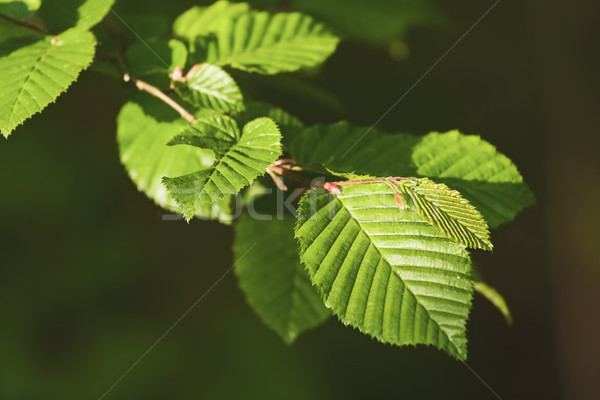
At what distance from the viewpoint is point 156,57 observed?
931 mm

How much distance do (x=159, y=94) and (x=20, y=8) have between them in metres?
0.29

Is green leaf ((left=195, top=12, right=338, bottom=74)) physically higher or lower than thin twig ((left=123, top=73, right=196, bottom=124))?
higher

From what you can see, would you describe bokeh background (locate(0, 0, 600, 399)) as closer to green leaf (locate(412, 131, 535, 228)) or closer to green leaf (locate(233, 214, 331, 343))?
green leaf (locate(233, 214, 331, 343))

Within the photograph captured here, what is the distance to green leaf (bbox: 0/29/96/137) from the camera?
2.47ft

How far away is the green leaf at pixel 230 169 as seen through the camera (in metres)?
0.65

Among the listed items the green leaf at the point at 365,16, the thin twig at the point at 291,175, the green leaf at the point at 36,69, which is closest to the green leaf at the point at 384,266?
the thin twig at the point at 291,175

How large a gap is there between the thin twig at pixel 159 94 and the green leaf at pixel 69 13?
119 mm

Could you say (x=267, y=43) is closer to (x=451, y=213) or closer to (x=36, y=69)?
(x=36, y=69)

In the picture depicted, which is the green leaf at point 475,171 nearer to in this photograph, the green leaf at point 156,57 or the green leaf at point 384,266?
the green leaf at point 384,266

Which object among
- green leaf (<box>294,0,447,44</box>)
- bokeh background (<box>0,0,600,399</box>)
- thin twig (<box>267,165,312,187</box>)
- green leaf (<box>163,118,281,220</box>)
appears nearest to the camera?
green leaf (<box>163,118,281,220</box>)

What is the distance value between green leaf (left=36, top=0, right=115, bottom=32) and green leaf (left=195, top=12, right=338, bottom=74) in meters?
0.20

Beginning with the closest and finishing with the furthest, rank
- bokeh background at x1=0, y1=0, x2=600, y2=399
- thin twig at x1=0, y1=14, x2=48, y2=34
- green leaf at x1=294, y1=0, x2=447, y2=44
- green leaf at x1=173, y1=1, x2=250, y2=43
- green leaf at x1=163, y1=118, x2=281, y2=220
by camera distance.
Result: green leaf at x1=163, y1=118, x2=281, y2=220 → thin twig at x1=0, y1=14, x2=48, y2=34 → green leaf at x1=173, y1=1, x2=250, y2=43 → green leaf at x1=294, y1=0, x2=447, y2=44 → bokeh background at x1=0, y1=0, x2=600, y2=399

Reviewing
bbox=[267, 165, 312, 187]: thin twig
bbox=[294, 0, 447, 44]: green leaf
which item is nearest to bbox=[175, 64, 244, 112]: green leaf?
bbox=[267, 165, 312, 187]: thin twig

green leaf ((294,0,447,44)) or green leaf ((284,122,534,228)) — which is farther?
green leaf ((294,0,447,44))
